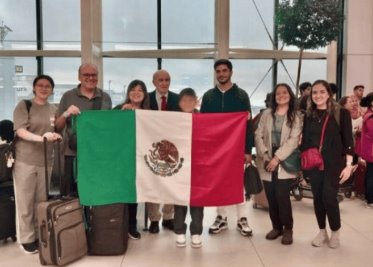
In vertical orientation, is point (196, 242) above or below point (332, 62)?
below

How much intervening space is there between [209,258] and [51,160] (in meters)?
1.57

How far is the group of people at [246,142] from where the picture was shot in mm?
3156

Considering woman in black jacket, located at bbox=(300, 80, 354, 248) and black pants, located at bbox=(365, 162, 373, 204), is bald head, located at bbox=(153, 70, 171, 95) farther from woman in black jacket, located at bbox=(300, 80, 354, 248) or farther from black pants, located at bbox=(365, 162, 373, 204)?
black pants, located at bbox=(365, 162, 373, 204)

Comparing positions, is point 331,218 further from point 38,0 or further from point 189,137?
point 38,0

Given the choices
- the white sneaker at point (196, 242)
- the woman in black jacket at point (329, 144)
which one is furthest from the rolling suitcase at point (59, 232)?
the woman in black jacket at point (329, 144)

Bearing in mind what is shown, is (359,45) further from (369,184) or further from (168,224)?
(168,224)

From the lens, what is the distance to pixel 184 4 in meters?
8.61

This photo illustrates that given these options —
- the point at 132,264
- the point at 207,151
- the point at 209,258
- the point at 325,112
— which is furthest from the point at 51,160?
the point at 325,112

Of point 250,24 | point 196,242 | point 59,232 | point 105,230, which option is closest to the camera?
point 59,232

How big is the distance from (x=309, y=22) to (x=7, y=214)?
4713 mm

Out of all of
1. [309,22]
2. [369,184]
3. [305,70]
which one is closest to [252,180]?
[369,184]

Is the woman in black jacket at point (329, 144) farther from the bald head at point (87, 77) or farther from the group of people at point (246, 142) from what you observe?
the bald head at point (87, 77)

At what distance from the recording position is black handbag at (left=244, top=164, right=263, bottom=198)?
11.4 ft

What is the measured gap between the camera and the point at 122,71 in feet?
28.2
